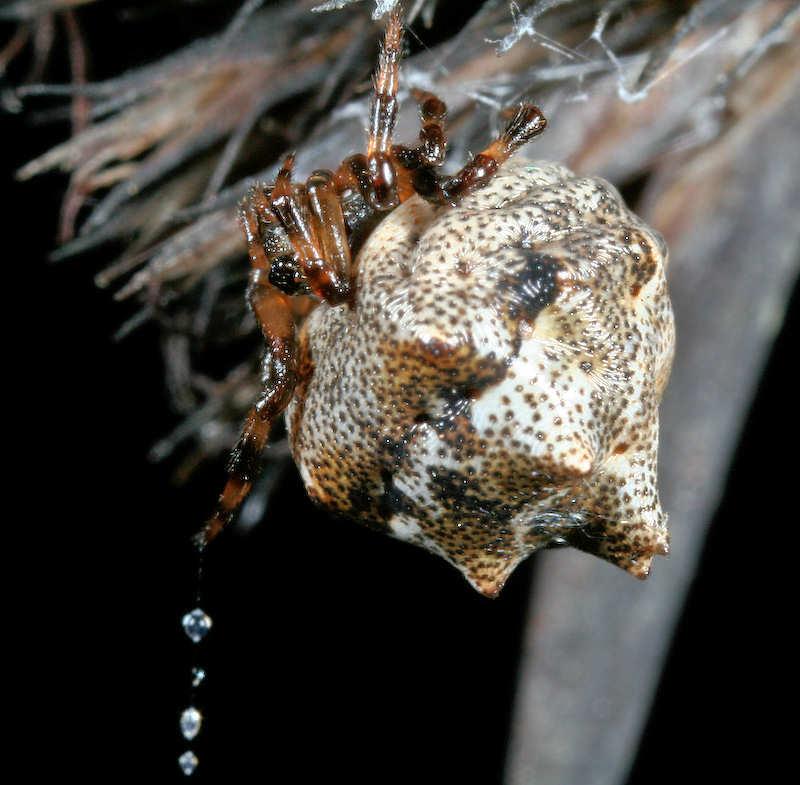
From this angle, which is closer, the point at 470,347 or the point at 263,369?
the point at 470,347

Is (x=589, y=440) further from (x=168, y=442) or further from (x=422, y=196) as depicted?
(x=168, y=442)

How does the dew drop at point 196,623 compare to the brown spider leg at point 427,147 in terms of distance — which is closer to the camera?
the brown spider leg at point 427,147

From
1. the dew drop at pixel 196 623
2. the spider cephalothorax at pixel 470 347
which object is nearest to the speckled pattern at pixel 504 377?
the spider cephalothorax at pixel 470 347

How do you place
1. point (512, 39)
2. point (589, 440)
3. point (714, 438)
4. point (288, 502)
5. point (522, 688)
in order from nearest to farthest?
point (589, 440) → point (512, 39) → point (714, 438) → point (522, 688) → point (288, 502)

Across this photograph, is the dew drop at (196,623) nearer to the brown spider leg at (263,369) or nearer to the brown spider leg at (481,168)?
the brown spider leg at (263,369)

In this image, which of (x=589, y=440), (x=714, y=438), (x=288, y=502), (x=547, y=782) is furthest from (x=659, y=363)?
(x=288, y=502)

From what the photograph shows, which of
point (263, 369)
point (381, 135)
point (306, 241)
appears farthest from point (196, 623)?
point (381, 135)

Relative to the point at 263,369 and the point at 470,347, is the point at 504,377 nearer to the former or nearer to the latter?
the point at 470,347
